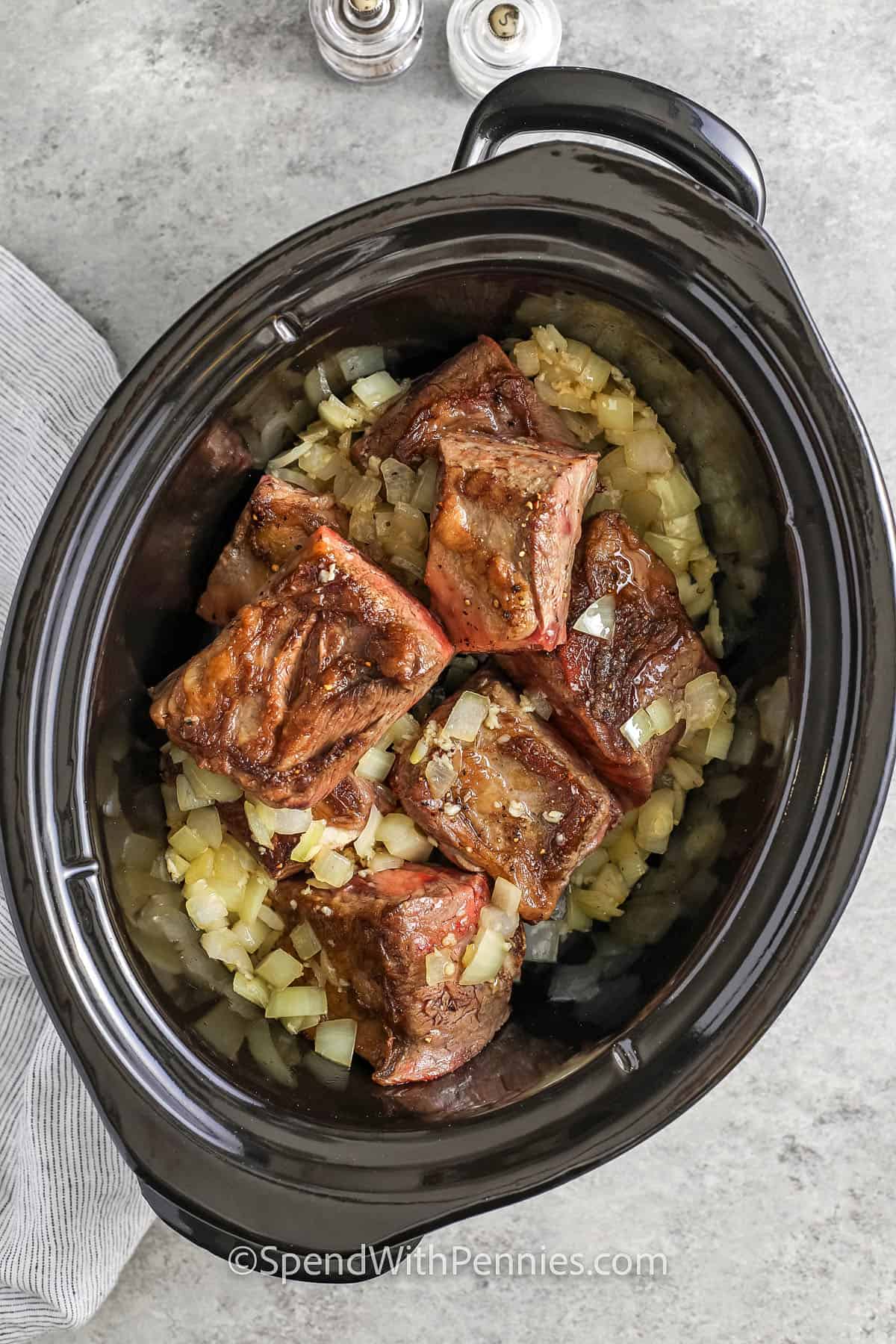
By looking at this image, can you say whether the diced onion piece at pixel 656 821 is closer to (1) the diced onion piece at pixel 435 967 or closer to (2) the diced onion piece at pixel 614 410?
(1) the diced onion piece at pixel 435 967

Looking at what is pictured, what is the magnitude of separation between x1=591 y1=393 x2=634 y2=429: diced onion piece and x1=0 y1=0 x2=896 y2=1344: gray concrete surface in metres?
0.79

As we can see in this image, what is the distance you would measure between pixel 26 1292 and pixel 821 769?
7.36ft

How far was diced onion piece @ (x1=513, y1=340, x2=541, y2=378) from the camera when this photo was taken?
2082mm

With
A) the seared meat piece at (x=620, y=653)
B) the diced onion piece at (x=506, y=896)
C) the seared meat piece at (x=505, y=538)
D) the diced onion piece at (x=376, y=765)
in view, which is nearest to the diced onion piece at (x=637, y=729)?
the seared meat piece at (x=620, y=653)

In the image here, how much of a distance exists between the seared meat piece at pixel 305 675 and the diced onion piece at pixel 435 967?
375 mm

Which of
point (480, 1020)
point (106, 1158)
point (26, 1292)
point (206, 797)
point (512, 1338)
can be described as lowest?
point (512, 1338)

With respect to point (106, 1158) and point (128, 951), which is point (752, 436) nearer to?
point (128, 951)

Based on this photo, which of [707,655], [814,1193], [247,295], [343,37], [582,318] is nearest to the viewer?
[247,295]

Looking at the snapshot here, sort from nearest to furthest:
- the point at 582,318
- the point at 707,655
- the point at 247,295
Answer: the point at 247,295
the point at 582,318
the point at 707,655

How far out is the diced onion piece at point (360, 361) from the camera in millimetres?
2041

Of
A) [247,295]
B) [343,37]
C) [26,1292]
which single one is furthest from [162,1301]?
[343,37]

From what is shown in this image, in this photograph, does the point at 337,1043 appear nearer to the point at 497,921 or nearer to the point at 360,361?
the point at 497,921

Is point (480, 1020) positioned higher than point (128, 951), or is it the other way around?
point (128, 951)

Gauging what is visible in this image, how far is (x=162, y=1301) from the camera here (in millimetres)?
2654
